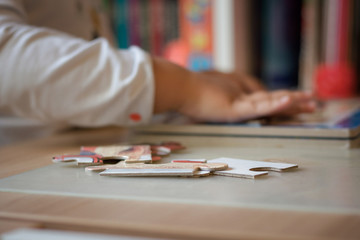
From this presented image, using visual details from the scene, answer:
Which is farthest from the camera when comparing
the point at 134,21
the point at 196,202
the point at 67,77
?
the point at 134,21

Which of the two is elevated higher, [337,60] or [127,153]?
[337,60]

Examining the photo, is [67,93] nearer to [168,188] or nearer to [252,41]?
[168,188]

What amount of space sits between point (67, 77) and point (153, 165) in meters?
0.25

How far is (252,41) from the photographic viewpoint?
5.91 ft

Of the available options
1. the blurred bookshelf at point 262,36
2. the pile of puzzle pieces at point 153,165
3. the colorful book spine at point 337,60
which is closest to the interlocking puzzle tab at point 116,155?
the pile of puzzle pieces at point 153,165

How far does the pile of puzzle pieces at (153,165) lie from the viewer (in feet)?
1.23

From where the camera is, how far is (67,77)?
1.90 feet

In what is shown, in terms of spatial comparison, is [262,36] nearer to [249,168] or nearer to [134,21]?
[134,21]

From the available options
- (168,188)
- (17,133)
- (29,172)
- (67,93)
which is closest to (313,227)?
(168,188)

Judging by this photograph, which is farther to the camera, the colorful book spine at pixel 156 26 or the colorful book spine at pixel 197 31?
the colorful book spine at pixel 156 26

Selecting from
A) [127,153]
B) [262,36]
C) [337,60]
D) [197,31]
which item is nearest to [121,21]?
[197,31]

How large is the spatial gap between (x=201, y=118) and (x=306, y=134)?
19 cm

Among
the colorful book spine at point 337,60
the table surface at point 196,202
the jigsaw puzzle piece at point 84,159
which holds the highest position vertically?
the colorful book spine at point 337,60

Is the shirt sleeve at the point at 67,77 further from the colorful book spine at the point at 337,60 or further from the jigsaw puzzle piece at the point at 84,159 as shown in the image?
the colorful book spine at the point at 337,60
